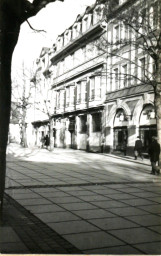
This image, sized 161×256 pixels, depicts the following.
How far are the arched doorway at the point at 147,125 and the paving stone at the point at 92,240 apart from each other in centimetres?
1748

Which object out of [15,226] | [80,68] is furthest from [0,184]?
[80,68]

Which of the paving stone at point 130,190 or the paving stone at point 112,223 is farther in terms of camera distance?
the paving stone at point 130,190

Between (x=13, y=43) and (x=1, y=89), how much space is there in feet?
2.70

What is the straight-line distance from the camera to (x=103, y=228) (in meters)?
5.54

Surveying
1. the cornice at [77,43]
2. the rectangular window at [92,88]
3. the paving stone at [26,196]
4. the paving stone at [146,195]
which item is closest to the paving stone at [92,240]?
the paving stone at [26,196]

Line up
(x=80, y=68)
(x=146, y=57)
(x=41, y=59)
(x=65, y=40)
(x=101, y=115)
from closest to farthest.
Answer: (x=146, y=57) < (x=101, y=115) < (x=80, y=68) < (x=65, y=40) < (x=41, y=59)

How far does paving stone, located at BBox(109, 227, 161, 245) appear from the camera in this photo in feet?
16.2

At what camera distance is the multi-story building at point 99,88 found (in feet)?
75.5

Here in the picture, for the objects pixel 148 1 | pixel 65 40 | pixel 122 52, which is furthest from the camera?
pixel 65 40

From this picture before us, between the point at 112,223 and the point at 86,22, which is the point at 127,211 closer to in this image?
the point at 112,223

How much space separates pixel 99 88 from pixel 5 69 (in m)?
25.2

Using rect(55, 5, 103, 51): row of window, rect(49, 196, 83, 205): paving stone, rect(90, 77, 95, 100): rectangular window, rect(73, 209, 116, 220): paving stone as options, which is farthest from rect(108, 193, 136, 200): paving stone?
rect(90, 77, 95, 100): rectangular window

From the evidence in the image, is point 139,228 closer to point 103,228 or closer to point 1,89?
point 103,228

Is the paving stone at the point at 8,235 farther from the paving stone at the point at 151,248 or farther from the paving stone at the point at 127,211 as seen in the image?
the paving stone at the point at 127,211
